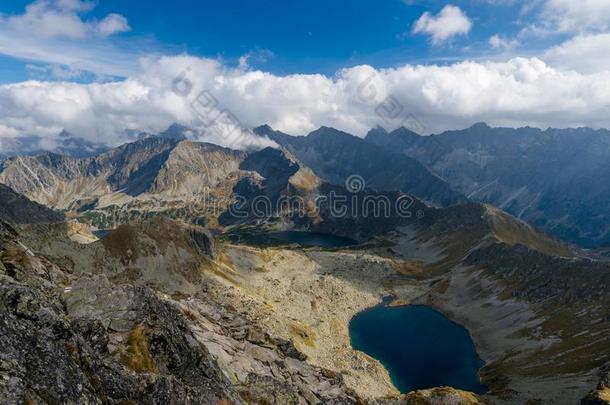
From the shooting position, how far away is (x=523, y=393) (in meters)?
99.4

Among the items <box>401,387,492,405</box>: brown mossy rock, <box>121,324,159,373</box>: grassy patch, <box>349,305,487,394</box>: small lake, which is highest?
<box>121,324,159,373</box>: grassy patch

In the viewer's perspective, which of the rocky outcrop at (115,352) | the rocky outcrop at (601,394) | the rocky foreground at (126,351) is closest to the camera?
the rocky outcrop at (115,352)

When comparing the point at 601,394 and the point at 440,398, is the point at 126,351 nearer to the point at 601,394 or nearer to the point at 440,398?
the point at 440,398

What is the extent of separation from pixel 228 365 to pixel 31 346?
41.0 meters

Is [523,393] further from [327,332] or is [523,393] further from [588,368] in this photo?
[327,332]

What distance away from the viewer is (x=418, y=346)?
490ft

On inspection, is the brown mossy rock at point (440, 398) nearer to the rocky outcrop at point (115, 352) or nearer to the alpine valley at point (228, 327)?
the alpine valley at point (228, 327)

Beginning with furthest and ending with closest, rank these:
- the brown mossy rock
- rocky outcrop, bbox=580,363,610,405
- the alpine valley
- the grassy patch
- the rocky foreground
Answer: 1. the brown mossy rock
2. rocky outcrop, bbox=580,363,610,405
3. the grassy patch
4. the alpine valley
5. the rocky foreground

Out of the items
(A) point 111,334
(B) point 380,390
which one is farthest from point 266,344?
(A) point 111,334

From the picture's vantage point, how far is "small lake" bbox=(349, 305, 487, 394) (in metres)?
123

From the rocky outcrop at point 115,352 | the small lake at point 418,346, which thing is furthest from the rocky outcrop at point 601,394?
the rocky outcrop at point 115,352

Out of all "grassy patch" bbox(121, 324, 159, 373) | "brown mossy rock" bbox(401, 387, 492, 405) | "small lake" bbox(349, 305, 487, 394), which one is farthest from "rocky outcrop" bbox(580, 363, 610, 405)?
"grassy patch" bbox(121, 324, 159, 373)

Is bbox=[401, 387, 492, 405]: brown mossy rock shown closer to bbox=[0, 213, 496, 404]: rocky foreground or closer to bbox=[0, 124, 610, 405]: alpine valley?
bbox=[0, 213, 496, 404]: rocky foreground

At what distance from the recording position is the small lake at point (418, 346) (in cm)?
12319
